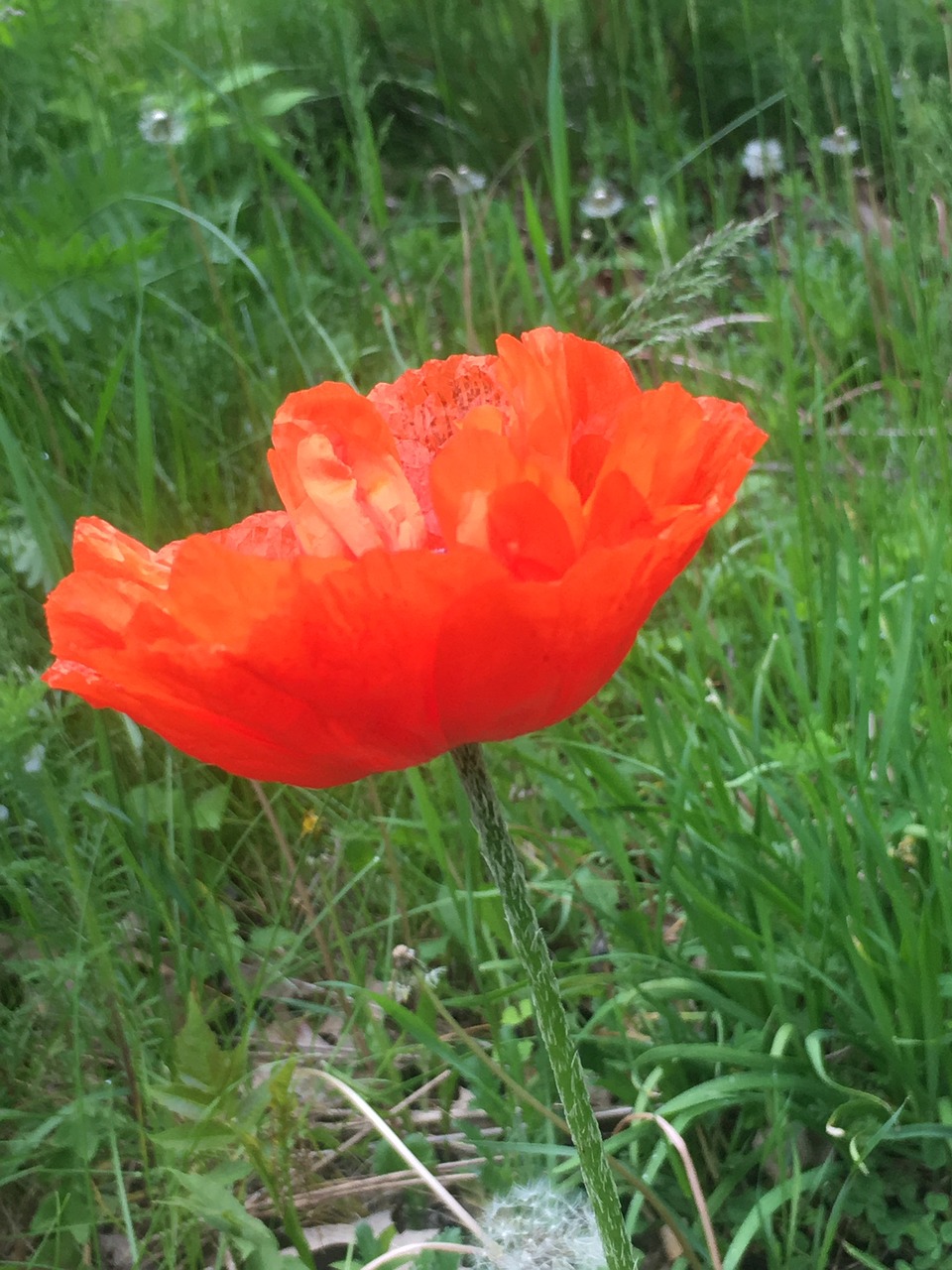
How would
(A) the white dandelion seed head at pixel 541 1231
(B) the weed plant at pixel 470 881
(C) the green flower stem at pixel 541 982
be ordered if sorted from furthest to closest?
(B) the weed plant at pixel 470 881, (A) the white dandelion seed head at pixel 541 1231, (C) the green flower stem at pixel 541 982

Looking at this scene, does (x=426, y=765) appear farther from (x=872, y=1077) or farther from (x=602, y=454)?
(x=602, y=454)

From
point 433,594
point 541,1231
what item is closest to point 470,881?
point 541,1231

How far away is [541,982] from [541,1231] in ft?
1.51

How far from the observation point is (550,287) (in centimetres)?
173

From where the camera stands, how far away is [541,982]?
2.55ft

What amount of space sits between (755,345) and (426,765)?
1846 millimetres

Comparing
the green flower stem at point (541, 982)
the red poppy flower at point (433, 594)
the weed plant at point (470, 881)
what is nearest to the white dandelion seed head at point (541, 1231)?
the weed plant at point (470, 881)

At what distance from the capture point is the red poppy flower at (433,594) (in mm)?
641

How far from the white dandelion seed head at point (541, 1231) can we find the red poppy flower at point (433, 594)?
0.57m

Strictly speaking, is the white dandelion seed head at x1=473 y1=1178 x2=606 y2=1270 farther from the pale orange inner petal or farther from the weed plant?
the pale orange inner petal

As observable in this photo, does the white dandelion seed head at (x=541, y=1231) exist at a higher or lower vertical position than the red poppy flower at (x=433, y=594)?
lower

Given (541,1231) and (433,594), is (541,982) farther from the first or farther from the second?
(541,1231)

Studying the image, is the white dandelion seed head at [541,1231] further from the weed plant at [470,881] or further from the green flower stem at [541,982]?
the green flower stem at [541,982]

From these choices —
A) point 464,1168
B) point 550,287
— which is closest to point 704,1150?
point 464,1168
